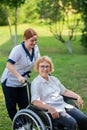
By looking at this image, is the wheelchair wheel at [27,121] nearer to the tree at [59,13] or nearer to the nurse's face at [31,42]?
the nurse's face at [31,42]

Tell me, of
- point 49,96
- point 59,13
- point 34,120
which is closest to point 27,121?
point 34,120

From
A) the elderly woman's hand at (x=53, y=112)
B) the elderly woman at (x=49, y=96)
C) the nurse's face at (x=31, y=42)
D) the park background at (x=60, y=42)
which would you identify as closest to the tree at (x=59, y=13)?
the park background at (x=60, y=42)

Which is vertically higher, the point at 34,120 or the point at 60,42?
the point at 34,120

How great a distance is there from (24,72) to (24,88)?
0.33 metres

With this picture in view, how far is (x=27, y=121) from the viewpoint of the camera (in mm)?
5062

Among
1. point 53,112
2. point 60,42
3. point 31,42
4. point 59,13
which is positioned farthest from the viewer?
point 60,42

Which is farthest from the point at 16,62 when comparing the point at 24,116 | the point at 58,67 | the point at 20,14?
the point at 20,14

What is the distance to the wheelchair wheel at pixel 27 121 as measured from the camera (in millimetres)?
4797

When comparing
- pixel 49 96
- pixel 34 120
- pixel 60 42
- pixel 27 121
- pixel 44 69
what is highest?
pixel 44 69

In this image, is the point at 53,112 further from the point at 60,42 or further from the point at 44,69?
the point at 60,42

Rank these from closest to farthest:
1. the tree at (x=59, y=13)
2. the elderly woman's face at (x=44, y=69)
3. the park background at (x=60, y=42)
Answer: the elderly woman's face at (x=44, y=69) < the park background at (x=60, y=42) < the tree at (x=59, y=13)

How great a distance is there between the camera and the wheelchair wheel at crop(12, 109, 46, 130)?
189 inches

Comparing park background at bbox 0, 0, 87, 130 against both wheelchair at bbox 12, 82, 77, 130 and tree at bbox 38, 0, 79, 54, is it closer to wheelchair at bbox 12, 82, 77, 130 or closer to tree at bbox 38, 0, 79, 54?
tree at bbox 38, 0, 79, 54

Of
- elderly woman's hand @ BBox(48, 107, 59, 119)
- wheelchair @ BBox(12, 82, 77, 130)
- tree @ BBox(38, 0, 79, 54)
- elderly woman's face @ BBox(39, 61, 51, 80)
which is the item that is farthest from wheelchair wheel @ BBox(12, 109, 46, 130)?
tree @ BBox(38, 0, 79, 54)
